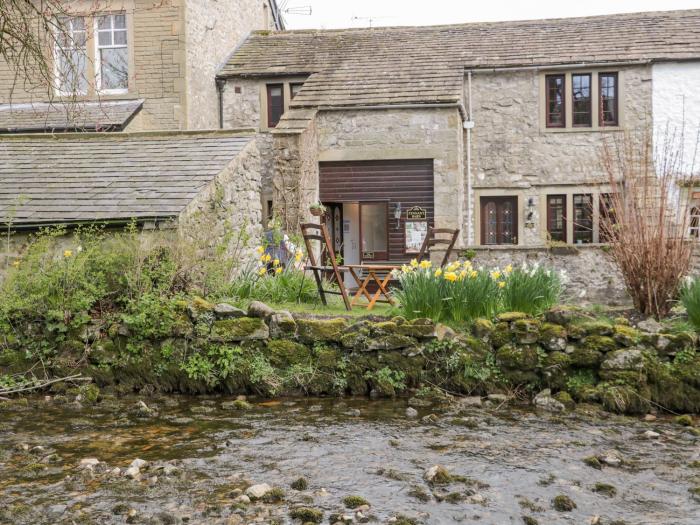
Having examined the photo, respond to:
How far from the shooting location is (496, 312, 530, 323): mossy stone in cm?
841

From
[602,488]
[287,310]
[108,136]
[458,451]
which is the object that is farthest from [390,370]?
[108,136]

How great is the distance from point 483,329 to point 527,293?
826 mm

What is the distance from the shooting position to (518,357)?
8.16m

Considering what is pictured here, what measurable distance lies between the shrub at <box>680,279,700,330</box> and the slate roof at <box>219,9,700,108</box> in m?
9.27

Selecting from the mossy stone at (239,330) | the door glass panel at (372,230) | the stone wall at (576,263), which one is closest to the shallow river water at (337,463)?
the mossy stone at (239,330)

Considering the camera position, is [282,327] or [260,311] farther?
[260,311]

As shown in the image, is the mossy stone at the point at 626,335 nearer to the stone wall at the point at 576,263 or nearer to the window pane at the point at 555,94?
the stone wall at the point at 576,263

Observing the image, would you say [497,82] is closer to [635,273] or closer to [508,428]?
[635,273]

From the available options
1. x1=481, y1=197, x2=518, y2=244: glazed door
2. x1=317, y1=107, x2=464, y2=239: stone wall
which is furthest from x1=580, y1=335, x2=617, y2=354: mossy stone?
x1=481, y1=197, x2=518, y2=244: glazed door

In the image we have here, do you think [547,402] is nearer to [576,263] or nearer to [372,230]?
[576,263]

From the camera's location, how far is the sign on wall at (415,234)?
17391mm

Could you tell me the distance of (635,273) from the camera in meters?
8.88

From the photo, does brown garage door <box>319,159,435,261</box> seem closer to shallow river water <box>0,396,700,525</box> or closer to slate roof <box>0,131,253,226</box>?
slate roof <box>0,131,253,226</box>

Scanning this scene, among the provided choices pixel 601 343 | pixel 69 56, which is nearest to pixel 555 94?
pixel 601 343
